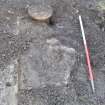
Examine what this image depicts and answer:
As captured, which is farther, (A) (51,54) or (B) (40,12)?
(B) (40,12)

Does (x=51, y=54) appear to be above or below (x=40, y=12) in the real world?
below

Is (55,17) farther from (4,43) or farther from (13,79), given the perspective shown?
(13,79)

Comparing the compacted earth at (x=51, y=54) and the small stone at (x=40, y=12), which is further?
the small stone at (x=40, y=12)

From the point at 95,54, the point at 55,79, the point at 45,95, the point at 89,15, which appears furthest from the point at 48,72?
the point at 89,15

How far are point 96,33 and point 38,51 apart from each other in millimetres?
988

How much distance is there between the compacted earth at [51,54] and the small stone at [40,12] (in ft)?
0.35

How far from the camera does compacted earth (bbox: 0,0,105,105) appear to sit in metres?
3.48

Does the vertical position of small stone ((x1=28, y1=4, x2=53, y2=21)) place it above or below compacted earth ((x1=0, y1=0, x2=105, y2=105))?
above

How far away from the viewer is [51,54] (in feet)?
12.9

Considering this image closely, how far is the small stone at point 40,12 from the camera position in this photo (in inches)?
169

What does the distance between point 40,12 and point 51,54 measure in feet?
2.50

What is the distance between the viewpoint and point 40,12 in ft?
14.1

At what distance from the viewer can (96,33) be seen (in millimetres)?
4328

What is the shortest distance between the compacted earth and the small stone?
0.11m
